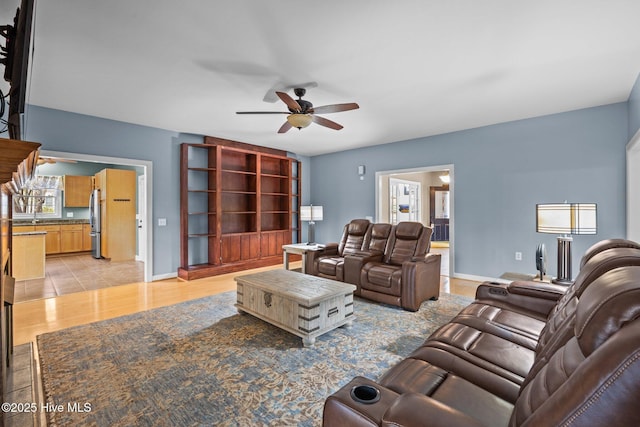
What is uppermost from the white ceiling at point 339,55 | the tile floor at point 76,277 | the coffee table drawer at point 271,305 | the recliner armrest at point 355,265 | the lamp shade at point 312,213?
the white ceiling at point 339,55

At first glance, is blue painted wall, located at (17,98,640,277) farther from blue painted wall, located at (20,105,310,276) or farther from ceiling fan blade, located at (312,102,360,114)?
ceiling fan blade, located at (312,102,360,114)

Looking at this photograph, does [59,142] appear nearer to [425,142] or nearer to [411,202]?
[425,142]

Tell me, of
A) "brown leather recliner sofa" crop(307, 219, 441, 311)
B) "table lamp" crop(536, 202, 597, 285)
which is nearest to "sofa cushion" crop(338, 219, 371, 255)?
"brown leather recliner sofa" crop(307, 219, 441, 311)

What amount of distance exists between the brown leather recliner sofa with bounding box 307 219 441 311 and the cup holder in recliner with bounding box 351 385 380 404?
253cm

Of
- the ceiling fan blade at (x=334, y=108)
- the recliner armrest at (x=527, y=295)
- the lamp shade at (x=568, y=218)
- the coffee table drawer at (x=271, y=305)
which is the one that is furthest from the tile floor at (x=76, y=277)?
the lamp shade at (x=568, y=218)

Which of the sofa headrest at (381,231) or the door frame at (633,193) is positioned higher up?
the door frame at (633,193)

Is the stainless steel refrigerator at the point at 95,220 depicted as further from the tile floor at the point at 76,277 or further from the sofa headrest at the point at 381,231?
the sofa headrest at the point at 381,231

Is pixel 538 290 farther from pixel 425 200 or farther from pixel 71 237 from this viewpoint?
pixel 71 237

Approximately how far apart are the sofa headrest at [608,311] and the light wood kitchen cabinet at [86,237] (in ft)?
32.1

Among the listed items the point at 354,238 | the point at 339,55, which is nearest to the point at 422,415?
the point at 339,55

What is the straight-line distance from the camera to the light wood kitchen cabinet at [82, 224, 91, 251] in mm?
7820

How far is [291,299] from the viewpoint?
2781 mm

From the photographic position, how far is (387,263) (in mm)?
4207

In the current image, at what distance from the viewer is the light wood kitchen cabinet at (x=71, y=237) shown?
750 centimetres
